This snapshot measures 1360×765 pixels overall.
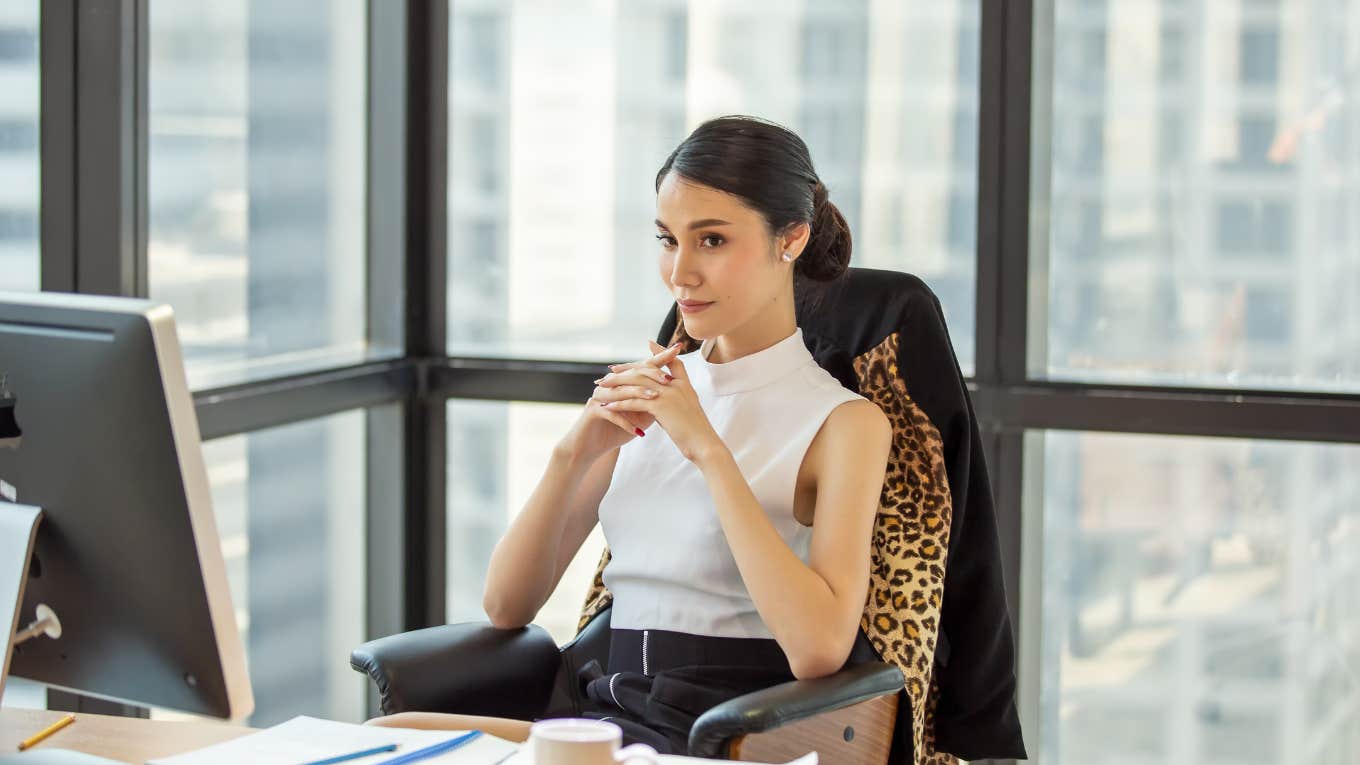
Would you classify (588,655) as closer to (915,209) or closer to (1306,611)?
(915,209)

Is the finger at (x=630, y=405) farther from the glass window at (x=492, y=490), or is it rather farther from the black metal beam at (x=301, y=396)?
the glass window at (x=492, y=490)

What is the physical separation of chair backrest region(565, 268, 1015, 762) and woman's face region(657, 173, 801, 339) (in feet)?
0.69

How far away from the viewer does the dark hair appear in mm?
2070

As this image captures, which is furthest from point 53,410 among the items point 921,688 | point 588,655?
point 921,688

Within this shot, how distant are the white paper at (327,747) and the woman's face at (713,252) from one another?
2.57 feet

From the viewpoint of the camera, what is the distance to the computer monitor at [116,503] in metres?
1.22

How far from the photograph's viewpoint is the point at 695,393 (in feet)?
6.77

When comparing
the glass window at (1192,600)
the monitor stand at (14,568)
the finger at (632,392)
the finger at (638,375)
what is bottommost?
the glass window at (1192,600)

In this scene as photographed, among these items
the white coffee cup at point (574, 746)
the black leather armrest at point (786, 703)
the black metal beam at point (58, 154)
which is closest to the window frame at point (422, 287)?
the black metal beam at point (58, 154)

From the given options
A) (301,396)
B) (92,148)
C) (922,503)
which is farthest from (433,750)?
(301,396)

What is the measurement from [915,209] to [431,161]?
1.14 metres

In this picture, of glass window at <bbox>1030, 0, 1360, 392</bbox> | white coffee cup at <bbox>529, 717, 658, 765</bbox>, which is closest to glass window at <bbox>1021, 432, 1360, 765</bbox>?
glass window at <bbox>1030, 0, 1360, 392</bbox>

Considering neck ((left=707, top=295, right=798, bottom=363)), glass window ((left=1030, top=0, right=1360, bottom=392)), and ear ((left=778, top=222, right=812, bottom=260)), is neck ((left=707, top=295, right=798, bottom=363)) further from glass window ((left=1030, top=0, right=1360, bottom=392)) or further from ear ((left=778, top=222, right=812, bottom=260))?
glass window ((left=1030, top=0, right=1360, bottom=392))

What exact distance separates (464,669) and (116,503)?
0.91 meters
